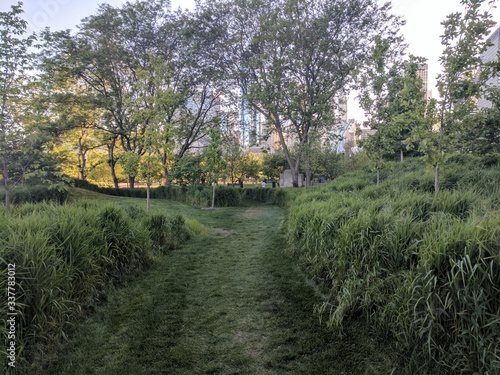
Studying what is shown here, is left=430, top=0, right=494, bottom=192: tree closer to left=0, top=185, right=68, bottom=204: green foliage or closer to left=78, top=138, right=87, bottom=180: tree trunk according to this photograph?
left=0, top=185, right=68, bottom=204: green foliage

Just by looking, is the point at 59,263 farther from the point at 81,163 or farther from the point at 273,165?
the point at 273,165

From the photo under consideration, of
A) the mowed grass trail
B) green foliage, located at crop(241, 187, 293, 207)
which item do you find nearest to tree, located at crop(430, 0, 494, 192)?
the mowed grass trail

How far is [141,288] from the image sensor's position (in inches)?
147

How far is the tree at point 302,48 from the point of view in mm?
14011

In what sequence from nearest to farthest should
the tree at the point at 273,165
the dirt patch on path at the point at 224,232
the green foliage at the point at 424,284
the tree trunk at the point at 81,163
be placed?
the green foliage at the point at 424,284 < the dirt patch on path at the point at 224,232 < the tree trunk at the point at 81,163 < the tree at the point at 273,165

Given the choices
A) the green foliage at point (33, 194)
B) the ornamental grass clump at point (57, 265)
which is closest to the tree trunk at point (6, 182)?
the green foliage at point (33, 194)

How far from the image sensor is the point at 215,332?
2641 mm

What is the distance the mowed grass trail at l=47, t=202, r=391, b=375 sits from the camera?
217cm

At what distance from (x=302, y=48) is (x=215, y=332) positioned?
15047 millimetres

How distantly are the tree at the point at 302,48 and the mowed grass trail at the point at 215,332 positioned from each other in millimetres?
12248

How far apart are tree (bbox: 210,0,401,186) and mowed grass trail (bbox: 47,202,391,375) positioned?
12248 mm

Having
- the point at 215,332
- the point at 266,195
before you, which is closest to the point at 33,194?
the point at 266,195

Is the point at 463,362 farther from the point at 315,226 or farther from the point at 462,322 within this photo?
the point at 315,226

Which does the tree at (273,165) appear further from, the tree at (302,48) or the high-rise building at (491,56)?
the high-rise building at (491,56)
